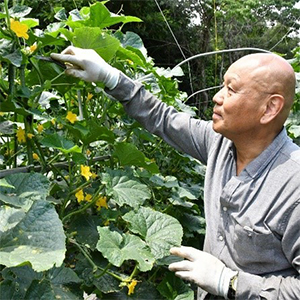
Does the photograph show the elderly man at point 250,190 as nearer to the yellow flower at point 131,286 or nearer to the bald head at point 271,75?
the bald head at point 271,75

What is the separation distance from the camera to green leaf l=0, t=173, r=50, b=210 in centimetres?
89

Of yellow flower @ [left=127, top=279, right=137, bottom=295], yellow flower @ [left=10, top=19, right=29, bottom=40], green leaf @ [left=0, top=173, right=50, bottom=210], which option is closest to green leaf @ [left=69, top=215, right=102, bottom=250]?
yellow flower @ [left=127, top=279, right=137, bottom=295]

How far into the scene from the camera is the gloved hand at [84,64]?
3.58 feet

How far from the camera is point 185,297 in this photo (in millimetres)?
1254

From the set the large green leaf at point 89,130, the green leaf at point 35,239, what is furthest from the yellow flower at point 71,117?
the green leaf at point 35,239

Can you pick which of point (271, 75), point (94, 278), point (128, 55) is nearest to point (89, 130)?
point (128, 55)

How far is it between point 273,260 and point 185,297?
0.94 ft

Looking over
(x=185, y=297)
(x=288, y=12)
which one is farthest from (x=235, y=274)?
(x=288, y=12)

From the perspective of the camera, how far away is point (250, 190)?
1.12 m

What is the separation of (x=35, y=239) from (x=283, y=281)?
576 mm

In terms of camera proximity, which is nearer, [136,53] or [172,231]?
[172,231]

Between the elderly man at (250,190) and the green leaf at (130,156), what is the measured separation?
6.3 inches

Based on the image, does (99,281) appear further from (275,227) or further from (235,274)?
(275,227)

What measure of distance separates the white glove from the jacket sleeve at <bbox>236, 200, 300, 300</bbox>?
0.12ft
